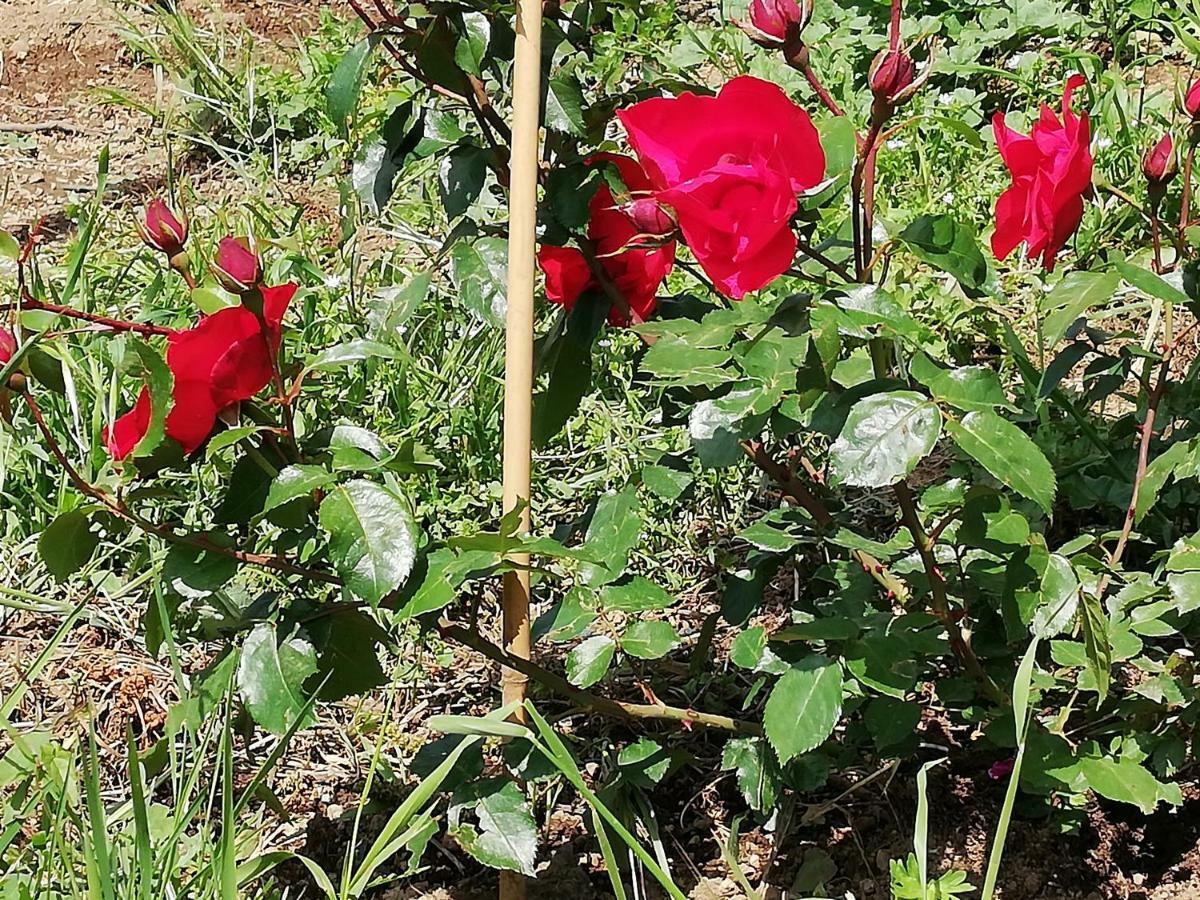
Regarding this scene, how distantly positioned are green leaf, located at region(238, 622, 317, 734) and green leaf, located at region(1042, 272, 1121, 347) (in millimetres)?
673

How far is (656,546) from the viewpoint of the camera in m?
2.09

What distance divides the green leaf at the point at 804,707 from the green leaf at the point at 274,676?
0.41 meters

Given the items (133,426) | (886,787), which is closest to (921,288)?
(886,787)

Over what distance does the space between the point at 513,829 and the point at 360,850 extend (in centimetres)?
41

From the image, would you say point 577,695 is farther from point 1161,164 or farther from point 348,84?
point 1161,164

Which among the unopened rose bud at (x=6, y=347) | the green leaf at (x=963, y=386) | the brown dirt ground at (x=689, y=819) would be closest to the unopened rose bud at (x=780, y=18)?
the green leaf at (x=963, y=386)

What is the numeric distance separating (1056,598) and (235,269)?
73 cm

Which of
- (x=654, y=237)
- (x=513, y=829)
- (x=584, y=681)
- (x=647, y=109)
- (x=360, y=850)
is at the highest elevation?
(x=647, y=109)

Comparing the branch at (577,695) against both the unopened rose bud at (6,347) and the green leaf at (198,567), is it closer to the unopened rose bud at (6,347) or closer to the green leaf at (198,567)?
the green leaf at (198,567)

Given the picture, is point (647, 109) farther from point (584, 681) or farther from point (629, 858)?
point (629, 858)

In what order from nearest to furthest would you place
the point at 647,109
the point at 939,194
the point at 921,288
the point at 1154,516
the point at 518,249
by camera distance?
the point at 647,109 → the point at 518,249 → the point at 1154,516 → the point at 921,288 → the point at 939,194

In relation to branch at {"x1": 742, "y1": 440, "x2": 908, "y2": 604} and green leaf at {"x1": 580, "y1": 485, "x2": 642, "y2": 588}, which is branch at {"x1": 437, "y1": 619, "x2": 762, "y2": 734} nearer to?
green leaf at {"x1": 580, "y1": 485, "x2": 642, "y2": 588}

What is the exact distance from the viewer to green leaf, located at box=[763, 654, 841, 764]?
124 cm

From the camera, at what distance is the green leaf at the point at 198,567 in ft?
4.04
